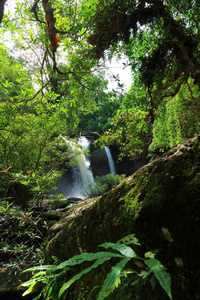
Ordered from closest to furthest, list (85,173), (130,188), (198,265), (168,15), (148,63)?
(198,265), (130,188), (168,15), (148,63), (85,173)

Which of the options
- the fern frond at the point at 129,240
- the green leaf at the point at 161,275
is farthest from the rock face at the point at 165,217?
the green leaf at the point at 161,275

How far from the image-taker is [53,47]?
2.86m

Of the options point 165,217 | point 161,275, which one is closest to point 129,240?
point 165,217

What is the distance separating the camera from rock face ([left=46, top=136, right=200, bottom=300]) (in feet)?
3.14

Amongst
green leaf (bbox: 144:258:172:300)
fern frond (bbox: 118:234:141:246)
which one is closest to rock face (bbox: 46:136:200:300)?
fern frond (bbox: 118:234:141:246)

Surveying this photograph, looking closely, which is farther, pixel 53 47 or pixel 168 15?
pixel 168 15

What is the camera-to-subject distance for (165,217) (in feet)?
3.84

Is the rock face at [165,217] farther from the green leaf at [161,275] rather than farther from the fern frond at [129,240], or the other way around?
the green leaf at [161,275]

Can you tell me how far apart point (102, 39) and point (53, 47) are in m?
1.28

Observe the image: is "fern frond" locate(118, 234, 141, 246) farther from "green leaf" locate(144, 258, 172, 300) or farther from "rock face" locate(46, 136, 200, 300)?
"green leaf" locate(144, 258, 172, 300)

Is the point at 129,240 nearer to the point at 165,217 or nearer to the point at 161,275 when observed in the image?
the point at 165,217

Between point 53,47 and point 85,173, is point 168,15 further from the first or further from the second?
point 85,173

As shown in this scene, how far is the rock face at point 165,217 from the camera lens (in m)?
0.96

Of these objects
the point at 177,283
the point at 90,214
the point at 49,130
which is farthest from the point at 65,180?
the point at 177,283
